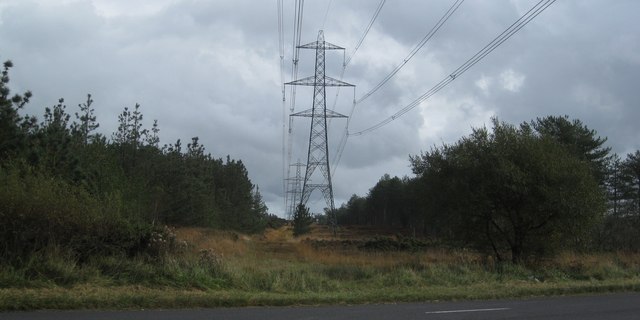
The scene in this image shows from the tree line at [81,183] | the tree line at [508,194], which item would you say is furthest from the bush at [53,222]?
the tree line at [508,194]

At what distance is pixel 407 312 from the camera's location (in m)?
14.0

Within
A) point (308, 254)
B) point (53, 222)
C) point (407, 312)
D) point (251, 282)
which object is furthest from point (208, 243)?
point (407, 312)

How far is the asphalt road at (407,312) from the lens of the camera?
1259cm

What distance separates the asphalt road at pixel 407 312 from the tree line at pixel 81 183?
5753 mm

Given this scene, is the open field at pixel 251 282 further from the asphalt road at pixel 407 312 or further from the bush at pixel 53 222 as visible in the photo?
the asphalt road at pixel 407 312

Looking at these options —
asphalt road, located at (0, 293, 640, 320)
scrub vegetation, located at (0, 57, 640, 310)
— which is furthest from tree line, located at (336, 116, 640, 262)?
asphalt road, located at (0, 293, 640, 320)

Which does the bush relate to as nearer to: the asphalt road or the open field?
the open field

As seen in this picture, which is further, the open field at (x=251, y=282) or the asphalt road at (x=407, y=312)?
the open field at (x=251, y=282)

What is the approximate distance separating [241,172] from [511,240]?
2653 inches

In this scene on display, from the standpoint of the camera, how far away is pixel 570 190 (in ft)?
84.9

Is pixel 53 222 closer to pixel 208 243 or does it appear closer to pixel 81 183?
pixel 81 183

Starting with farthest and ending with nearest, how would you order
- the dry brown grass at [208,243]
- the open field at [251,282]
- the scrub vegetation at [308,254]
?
the dry brown grass at [208,243]
the scrub vegetation at [308,254]
the open field at [251,282]

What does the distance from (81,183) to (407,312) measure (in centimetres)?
1719

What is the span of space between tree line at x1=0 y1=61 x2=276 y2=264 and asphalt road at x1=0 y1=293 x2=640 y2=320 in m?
5.75
